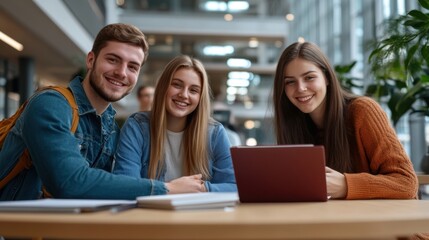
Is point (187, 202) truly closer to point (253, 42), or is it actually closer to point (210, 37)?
point (210, 37)

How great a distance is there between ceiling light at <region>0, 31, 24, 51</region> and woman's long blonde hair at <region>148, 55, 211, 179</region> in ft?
19.5

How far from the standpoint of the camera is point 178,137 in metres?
2.24

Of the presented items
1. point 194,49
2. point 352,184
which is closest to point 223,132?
point 352,184

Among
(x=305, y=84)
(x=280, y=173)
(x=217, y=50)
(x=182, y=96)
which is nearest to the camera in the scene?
(x=280, y=173)

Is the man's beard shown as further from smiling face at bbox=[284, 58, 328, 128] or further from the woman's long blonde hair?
smiling face at bbox=[284, 58, 328, 128]

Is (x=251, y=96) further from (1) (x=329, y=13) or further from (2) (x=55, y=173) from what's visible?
(2) (x=55, y=173)

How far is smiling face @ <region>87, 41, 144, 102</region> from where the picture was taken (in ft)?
6.46

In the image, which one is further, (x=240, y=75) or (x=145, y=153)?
(x=240, y=75)

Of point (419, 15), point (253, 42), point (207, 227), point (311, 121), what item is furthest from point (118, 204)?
point (253, 42)

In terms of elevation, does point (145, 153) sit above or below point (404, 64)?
below

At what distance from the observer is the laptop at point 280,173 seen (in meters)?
1.34

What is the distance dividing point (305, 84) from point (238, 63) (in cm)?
1300

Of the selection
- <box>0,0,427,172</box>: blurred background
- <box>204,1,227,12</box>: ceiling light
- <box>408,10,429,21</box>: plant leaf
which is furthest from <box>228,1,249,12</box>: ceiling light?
<box>408,10,429,21</box>: plant leaf

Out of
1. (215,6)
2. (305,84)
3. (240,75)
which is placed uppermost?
(215,6)
